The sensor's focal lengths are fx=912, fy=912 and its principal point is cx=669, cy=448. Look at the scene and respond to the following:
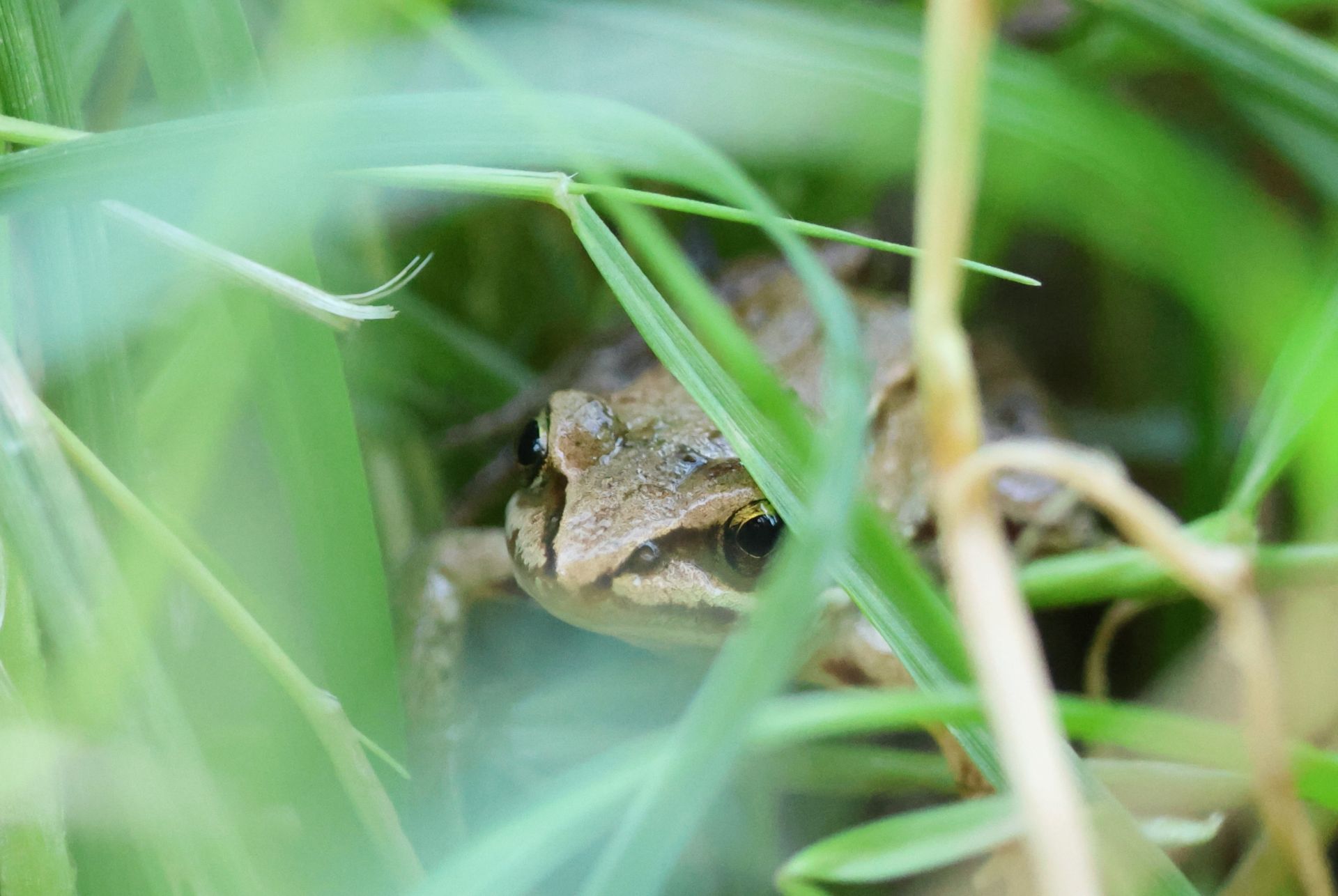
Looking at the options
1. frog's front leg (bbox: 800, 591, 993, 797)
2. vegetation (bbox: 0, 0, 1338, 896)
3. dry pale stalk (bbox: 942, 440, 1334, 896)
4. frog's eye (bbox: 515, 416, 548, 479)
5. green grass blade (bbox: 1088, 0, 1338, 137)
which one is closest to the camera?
dry pale stalk (bbox: 942, 440, 1334, 896)

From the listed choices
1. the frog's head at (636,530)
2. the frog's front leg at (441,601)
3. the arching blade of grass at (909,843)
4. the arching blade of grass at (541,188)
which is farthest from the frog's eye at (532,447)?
the arching blade of grass at (909,843)

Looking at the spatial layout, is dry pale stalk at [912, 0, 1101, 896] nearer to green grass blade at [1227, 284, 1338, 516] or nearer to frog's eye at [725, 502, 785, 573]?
green grass blade at [1227, 284, 1338, 516]

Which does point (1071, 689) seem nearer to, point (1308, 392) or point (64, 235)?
point (1308, 392)

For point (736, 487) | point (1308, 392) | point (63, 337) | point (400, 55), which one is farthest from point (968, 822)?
point (400, 55)

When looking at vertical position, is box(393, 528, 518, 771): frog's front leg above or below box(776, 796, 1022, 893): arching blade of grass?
above

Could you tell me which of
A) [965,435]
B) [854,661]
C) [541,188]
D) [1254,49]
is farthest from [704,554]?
[1254,49]

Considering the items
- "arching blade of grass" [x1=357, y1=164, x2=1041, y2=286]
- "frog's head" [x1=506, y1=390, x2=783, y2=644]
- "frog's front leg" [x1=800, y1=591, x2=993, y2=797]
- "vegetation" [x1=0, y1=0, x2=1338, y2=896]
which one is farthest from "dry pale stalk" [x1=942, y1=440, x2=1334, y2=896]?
"frog's front leg" [x1=800, y1=591, x2=993, y2=797]
